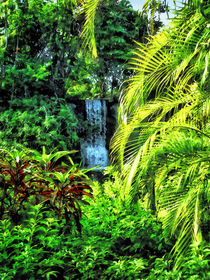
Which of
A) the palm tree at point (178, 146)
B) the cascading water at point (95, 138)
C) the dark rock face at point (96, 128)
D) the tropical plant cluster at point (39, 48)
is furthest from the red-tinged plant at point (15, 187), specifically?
the cascading water at point (95, 138)

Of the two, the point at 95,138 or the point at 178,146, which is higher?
the point at 178,146

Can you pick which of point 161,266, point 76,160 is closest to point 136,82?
point 161,266

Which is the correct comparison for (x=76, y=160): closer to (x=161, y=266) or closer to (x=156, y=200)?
(x=156, y=200)

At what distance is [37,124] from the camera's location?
872 centimetres

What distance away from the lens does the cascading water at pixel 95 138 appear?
11.3 meters

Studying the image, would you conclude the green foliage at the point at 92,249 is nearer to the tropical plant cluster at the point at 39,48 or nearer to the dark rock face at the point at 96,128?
the tropical plant cluster at the point at 39,48

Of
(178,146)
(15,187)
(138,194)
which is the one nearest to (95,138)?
(138,194)

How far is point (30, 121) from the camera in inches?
328

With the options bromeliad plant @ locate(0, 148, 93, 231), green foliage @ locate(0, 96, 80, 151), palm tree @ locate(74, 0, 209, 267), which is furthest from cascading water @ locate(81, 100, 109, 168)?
bromeliad plant @ locate(0, 148, 93, 231)

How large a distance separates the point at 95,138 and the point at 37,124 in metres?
3.30

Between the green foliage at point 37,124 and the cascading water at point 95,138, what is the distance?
196cm

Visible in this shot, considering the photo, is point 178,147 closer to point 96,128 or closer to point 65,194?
point 65,194

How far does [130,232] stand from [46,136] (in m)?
5.50

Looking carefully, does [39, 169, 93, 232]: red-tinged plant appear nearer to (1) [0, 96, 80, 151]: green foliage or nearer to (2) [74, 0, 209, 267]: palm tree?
(2) [74, 0, 209, 267]: palm tree
